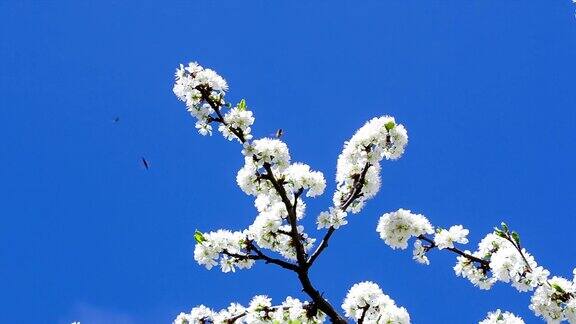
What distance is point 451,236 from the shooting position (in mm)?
11195

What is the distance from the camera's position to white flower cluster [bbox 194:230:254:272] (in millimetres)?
10320

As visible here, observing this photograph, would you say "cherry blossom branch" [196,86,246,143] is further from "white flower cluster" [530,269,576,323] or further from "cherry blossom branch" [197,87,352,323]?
"white flower cluster" [530,269,576,323]

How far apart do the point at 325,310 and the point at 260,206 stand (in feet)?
6.79

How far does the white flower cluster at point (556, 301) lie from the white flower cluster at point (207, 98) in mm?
4815

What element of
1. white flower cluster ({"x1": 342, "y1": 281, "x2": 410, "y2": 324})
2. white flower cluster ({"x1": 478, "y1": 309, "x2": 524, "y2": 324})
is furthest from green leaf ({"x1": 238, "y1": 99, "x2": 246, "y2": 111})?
white flower cluster ({"x1": 478, "y1": 309, "x2": 524, "y2": 324})

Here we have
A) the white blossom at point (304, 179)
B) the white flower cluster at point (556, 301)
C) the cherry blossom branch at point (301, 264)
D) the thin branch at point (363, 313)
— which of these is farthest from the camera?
the white blossom at point (304, 179)

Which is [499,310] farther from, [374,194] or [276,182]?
[276,182]

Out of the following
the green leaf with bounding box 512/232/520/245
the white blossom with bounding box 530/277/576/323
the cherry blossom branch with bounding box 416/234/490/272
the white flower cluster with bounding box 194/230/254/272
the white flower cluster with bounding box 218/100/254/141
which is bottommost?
the white blossom with bounding box 530/277/576/323

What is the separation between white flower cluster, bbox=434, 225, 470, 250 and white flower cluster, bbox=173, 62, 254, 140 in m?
3.76

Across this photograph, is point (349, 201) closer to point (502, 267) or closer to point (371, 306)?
point (371, 306)

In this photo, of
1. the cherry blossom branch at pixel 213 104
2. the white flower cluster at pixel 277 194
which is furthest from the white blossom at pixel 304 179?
the cherry blossom branch at pixel 213 104

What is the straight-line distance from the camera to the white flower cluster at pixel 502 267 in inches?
373

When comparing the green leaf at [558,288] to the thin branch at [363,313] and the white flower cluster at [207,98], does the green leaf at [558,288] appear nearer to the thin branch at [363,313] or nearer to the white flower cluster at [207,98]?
the thin branch at [363,313]

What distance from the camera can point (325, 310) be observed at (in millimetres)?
9906
